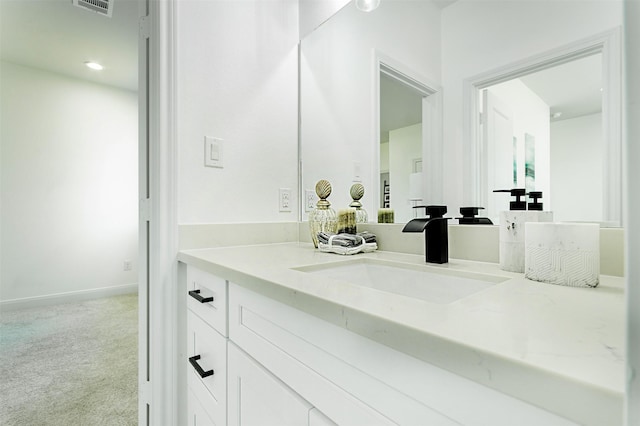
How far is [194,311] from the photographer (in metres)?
1.00

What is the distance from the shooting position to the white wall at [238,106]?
46.2 inches

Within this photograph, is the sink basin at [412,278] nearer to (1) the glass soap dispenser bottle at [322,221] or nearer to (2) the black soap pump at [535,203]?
(2) the black soap pump at [535,203]

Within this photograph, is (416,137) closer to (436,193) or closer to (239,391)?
(436,193)

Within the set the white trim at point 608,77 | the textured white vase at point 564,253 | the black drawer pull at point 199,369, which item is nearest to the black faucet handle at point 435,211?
the textured white vase at point 564,253

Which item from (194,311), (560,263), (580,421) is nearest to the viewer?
(580,421)

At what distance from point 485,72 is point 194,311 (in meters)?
1.18

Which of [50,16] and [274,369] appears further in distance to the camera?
[50,16]

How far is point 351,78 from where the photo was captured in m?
1.38

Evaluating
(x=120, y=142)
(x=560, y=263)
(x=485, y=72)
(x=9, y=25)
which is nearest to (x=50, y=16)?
(x=9, y=25)

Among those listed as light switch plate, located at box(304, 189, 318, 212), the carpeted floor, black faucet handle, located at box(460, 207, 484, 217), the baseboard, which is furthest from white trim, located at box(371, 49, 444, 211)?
the baseboard

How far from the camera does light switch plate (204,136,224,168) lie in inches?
47.7

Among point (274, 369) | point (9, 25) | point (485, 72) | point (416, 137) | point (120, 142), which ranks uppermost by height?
point (9, 25)

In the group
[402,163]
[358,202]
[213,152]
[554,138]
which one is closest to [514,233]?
[554,138]

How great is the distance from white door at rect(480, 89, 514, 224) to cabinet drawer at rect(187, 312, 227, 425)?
837mm
